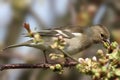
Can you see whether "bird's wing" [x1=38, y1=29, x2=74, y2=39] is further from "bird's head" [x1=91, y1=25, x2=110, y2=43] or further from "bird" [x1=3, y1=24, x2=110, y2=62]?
"bird's head" [x1=91, y1=25, x2=110, y2=43]

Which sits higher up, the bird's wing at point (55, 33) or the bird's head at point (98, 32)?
the bird's wing at point (55, 33)

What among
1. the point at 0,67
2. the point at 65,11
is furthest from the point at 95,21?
the point at 0,67

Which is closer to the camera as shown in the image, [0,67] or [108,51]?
[108,51]

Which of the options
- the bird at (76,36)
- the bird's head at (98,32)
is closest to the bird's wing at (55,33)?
the bird at (76,36)

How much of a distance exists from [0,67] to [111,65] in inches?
35.0

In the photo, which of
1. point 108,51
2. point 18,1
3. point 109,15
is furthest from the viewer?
point 18,1

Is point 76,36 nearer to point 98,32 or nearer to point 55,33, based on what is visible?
point 98,32

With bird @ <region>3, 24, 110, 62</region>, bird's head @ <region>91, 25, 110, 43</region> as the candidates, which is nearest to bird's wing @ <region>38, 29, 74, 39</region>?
bird @ <region>3, 24, 110, 62</region>

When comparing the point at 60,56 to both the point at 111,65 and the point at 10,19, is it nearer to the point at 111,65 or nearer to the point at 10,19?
the point at 111,65

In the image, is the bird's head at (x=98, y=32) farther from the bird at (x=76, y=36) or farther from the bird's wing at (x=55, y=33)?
the bird's wing at (x=55, y=33)

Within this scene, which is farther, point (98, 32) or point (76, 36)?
point (98, 32)

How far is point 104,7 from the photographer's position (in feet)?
26.6

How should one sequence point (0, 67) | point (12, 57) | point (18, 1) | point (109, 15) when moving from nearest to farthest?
1. point (0, 67)
2. point (12, 57)
3. point (109, 15)
4. point (18, 1)

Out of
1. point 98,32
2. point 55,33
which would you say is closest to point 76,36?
point 98,32
